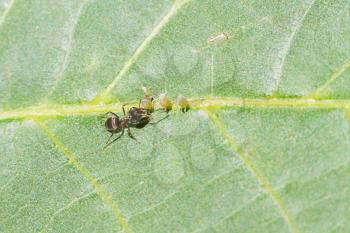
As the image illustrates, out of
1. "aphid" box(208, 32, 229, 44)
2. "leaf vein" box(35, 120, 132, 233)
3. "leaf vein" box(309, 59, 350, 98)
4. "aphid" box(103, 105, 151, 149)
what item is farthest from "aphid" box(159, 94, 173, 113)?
"leaf vein" box(309, 59, 350, 98)

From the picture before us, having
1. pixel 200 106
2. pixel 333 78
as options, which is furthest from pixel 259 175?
pixel 333 78

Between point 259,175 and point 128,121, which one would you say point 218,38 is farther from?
point 259,175

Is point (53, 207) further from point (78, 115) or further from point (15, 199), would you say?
point (78, 115)

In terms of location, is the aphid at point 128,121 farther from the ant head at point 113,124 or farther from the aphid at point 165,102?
the aphid at point 165,102

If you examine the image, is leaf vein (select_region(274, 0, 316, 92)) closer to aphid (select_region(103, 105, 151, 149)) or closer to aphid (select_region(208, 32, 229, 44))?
aphid (select_region(208, 32, 229, 44))

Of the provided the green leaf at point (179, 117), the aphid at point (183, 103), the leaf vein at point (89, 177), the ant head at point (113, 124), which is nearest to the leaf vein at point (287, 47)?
the green leaf at point (179, 117)

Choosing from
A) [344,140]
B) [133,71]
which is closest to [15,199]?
[133,71]
